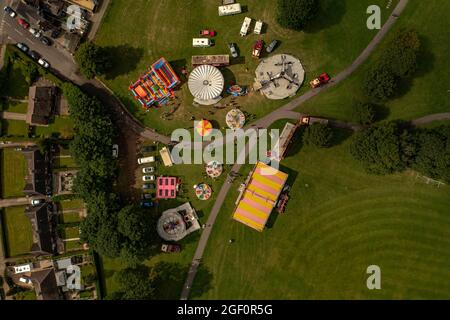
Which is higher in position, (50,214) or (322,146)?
(322,146)

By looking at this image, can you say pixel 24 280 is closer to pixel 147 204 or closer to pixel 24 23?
pixel 147 204

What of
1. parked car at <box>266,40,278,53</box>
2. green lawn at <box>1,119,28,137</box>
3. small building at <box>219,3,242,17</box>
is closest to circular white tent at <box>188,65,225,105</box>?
parked car at <box>266,40,278,53</box>

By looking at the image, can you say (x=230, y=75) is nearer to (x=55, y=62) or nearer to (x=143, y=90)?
(x=143, y=90)

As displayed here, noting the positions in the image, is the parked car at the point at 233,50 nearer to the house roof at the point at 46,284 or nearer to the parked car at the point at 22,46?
the parked car at the point at 22,46

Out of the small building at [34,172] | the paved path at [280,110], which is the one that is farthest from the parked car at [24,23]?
the paved path at [280,110]

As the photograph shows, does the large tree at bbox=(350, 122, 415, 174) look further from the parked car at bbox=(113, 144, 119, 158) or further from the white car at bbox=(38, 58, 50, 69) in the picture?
the white car at bbox=(38, 58, 50, 69)
